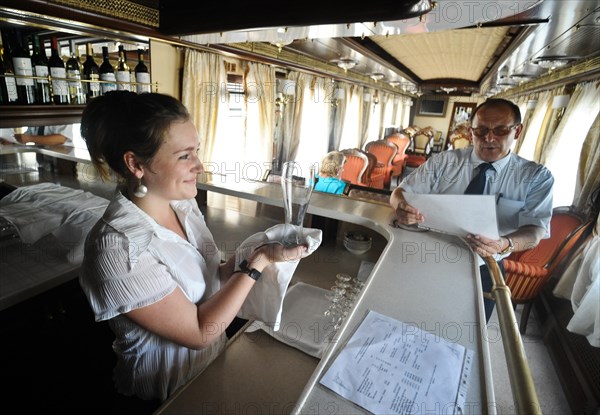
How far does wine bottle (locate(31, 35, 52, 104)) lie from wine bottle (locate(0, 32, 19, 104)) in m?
0.11

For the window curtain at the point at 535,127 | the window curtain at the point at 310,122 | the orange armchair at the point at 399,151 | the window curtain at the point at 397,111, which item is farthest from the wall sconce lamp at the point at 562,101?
the window curtain at the point at 397,111

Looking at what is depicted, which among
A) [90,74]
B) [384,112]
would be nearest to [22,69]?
[90,74]

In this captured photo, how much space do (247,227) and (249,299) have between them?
1038 mm

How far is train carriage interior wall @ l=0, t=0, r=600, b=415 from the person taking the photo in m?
1.13

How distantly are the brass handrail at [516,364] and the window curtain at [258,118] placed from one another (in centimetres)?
348

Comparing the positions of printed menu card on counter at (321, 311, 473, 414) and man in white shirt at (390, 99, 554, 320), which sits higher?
man in white shirt at (390, 99, 554, 320)

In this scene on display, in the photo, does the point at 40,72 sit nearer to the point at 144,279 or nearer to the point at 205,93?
the point at 205,93

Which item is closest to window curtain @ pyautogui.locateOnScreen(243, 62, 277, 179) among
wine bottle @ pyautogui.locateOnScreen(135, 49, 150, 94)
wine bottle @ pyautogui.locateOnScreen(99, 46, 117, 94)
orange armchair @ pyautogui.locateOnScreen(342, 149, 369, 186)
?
orange armchair @ pyautogui.locateOnScreen(342, 149, 369, 186)

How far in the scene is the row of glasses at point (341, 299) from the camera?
1.15 meters

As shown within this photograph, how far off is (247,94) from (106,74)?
6.60ft

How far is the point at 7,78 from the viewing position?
5.34ft

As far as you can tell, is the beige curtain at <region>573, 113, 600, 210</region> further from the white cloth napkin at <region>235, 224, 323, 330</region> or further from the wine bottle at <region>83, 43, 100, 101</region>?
the wine bottle at <region>83, 43, 100, 101</region>

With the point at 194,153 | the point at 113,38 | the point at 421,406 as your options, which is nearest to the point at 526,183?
the point at 421,406

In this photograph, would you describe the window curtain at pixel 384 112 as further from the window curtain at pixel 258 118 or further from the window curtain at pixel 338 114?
the window curtain at pixel 258 118
